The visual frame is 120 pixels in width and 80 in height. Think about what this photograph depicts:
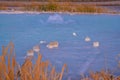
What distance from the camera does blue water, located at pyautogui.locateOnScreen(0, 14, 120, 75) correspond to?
6.06 feet

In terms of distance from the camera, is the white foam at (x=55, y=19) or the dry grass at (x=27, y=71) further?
the white foam at (x=55, y=19)

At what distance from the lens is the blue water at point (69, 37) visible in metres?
1.85

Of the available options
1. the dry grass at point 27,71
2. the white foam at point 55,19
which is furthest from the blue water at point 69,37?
the dry grass at point 27,71

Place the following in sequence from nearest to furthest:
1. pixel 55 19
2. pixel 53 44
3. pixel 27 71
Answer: pixel 27 71, pixel 53 44, pixel 55 19

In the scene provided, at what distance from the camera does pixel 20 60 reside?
1.84 m

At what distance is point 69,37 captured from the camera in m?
Result: 2.11

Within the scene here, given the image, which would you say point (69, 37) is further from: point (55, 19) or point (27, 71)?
point (27, 71)

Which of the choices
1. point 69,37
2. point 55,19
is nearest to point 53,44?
point 69,37

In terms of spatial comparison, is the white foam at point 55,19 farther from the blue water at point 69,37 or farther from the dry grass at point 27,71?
the dry grass at point 27,71

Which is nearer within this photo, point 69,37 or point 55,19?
point 69,37

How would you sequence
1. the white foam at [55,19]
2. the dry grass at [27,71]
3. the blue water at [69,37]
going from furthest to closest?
the white foam at [55,19]
the blue water at [69,37]
the dry grass at [27,71]

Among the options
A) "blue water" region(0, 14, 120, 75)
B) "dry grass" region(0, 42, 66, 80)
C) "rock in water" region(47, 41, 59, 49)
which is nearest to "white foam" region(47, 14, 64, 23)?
"blue water" region(0, 14, 120, 75)

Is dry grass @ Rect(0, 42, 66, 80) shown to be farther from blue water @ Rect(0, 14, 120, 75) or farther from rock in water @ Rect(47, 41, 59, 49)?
rock in water @ Rect(47, 41, 59, 49)

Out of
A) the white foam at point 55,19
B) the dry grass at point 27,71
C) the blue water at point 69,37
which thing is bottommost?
the blue water at point 69,37
